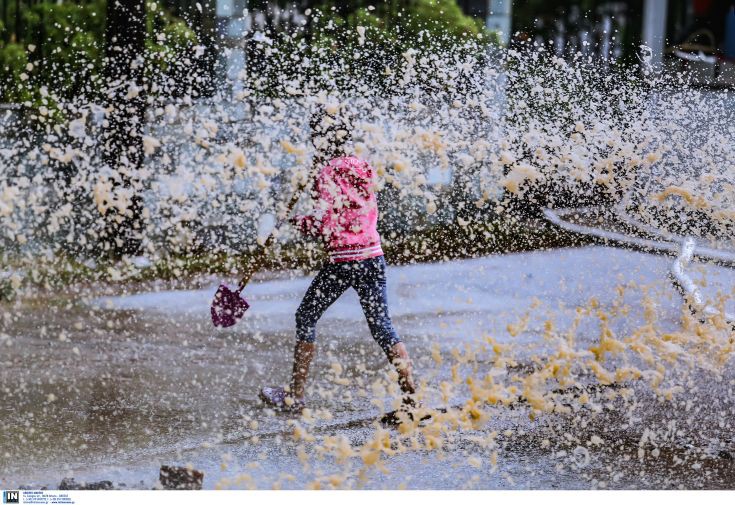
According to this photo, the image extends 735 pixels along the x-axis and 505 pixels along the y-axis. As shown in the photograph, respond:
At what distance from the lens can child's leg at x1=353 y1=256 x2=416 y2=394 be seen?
2.89 meters

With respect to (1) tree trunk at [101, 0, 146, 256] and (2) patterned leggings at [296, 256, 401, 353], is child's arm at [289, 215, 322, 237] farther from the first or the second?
(1) tree trunk at [101, 0, 146, 256]

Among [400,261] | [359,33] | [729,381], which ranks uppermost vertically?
[359,33]

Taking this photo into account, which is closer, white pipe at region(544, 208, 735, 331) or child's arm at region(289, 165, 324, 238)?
child's arm at region(289, 165, 324, 238)

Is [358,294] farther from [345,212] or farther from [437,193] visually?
A: [437,193]

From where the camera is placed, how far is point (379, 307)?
2.92 meters

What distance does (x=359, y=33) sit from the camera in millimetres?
2957

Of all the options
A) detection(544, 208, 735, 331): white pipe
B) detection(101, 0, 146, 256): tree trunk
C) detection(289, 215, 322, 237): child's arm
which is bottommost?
detection(544, 208, 735, 331): white pipe

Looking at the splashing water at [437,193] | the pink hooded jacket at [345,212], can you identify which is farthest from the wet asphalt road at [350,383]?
the pink hooded jacket at [345,212]

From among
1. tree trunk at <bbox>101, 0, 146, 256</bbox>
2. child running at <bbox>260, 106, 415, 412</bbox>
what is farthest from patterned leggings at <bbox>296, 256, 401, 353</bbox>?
tree trunk at <bbox>101, 0, 146, 256</bbox>

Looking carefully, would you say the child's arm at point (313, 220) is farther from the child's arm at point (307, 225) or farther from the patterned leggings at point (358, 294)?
the patterned leggings at point (358, 294)

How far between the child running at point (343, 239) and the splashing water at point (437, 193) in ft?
0.18

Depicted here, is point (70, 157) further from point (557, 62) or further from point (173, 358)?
point (557, 62)
